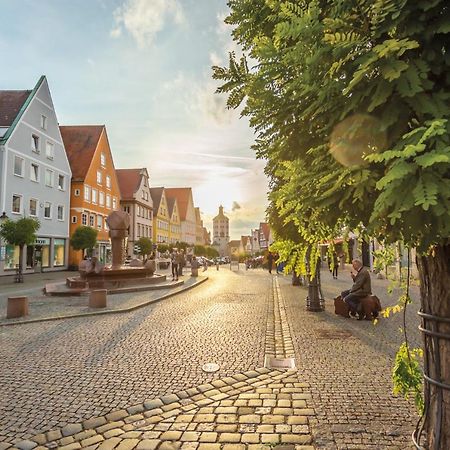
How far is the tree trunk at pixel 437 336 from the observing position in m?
2.94

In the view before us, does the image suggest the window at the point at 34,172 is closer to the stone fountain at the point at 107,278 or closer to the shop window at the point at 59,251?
the shop window at the point at 59,251

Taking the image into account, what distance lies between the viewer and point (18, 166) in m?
32.5

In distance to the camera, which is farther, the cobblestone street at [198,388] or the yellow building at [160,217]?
the yellow building at [160,217]

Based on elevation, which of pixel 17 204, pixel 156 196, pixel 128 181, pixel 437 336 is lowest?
pixel 437 336

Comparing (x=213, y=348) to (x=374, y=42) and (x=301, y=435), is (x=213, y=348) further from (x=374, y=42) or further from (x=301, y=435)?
(x=374, y=42)

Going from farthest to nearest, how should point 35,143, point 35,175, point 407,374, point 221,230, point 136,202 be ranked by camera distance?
1. point 221,230
2. point 136,202
3. point 35,143
4. point 35,175
5. point 407,374

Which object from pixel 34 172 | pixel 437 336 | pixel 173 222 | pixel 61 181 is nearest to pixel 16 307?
pixel 437 336

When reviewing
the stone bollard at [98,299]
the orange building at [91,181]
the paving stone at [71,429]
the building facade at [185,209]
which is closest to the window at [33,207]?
the orange building at [91,181]

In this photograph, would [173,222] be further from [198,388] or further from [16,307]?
[198,388]

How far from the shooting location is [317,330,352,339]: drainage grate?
8.26 m

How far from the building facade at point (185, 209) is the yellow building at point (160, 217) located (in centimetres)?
1749

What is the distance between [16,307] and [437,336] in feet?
36.0

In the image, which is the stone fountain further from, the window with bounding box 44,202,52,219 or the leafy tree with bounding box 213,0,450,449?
the window with bounding box 44,202,52,219

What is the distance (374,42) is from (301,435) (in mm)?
3425
